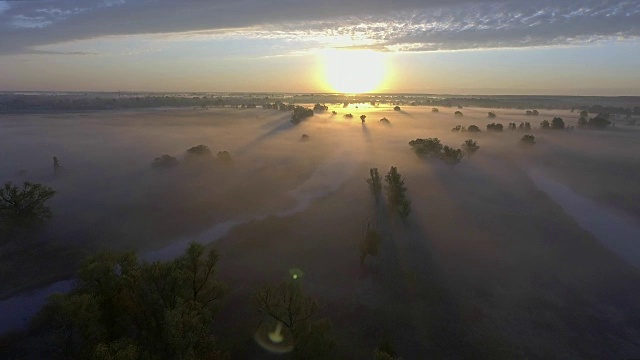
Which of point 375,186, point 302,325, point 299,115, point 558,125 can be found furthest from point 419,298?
point 299,115

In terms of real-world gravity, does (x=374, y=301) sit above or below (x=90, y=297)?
below

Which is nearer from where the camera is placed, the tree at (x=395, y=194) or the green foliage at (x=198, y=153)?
the tree at (x=395, y=194)

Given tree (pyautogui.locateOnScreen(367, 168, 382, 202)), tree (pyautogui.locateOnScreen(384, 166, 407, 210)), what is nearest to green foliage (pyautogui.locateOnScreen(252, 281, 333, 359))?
tree (pyautogui.locateOnScreen(384, 166, 407, 210))

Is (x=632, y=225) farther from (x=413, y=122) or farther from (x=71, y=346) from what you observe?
(x=413, y=122)

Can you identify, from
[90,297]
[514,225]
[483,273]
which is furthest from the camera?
[514,225]

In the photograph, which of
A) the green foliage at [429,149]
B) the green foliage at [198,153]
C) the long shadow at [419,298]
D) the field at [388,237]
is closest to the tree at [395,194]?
the field at [388,237]

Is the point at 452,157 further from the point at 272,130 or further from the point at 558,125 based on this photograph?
the point at 558,125

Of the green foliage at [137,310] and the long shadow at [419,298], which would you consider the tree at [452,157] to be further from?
the green foliage at [137,310]

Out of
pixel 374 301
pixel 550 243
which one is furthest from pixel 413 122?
pixel 374 301
